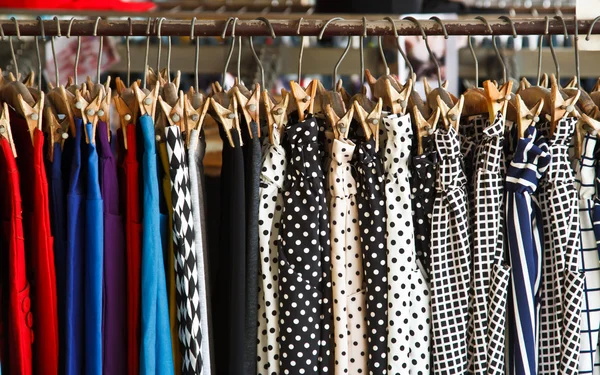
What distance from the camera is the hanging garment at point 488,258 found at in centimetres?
100

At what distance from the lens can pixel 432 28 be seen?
1054 mm

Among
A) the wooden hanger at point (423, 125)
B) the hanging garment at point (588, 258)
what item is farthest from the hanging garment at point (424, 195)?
the hanging garment at point (588, 258)

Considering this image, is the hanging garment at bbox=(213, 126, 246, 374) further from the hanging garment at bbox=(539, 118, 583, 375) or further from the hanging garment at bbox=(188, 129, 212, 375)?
the hanging garment at bbox=(539, 118, 583, 375)

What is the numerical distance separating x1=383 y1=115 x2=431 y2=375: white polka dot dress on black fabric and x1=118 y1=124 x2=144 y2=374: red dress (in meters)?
0.37

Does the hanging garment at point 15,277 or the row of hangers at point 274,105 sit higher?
the row of hangers at point 274,105

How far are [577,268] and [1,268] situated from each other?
2.88 feet

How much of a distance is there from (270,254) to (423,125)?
1.02 feet

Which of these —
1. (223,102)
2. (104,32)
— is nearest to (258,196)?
Answer: (223,102)

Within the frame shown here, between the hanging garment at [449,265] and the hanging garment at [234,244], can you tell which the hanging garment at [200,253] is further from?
the hanging garment at [449,265]

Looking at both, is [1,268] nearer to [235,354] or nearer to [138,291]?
[138,291]

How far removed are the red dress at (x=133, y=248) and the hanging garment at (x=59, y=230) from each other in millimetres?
99

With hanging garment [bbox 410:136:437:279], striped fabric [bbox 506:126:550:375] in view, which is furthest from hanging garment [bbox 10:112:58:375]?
striped fabric [bbox 506:126:550:375]

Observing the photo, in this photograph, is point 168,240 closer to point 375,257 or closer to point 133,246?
point 133,246

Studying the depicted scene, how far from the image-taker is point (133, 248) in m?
0.99
